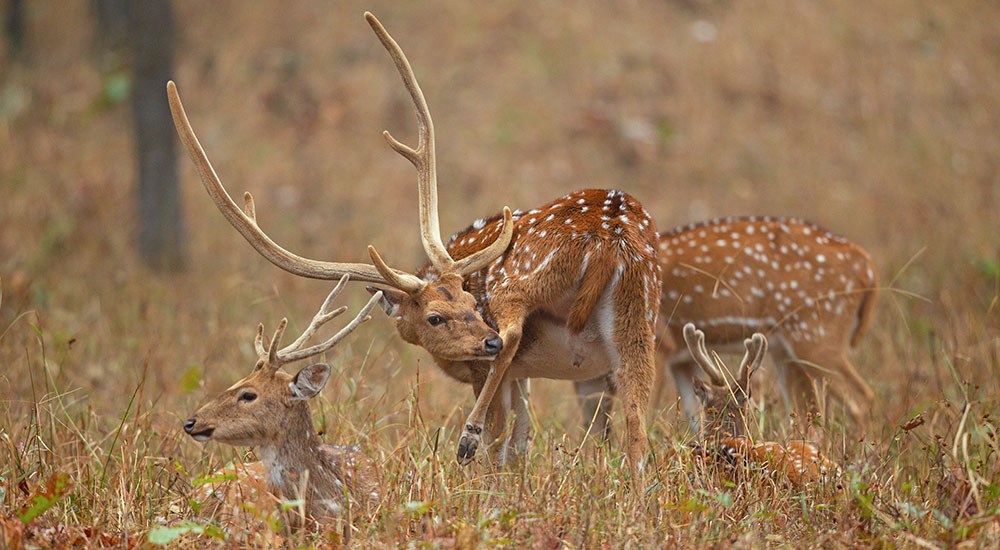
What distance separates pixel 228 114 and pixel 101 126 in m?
1.60

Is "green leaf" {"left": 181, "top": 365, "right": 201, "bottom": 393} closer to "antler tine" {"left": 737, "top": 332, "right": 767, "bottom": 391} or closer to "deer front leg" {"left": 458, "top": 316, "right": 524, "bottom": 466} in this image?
"deer front leg" {"left": 458, "top": 316, "right": 524, "bottom": 466}

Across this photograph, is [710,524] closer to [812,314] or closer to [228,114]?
[812,314]

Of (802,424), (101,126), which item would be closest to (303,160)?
(101,126)

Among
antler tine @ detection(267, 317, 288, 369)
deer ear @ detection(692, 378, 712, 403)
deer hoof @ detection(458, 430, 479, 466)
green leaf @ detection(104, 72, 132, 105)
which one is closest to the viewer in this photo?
antler tine @ detection(267, 317, 288, 369)

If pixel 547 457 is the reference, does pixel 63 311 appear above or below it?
below

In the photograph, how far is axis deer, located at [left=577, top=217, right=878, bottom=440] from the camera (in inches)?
274

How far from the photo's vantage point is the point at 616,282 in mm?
4770

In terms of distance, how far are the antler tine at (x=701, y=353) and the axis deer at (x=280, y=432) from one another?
58.1 inches

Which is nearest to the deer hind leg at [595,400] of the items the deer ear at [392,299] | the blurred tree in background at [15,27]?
the deer ear at [392,299]

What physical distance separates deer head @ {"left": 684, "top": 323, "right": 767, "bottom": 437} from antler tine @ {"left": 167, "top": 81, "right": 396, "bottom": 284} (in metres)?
1.47

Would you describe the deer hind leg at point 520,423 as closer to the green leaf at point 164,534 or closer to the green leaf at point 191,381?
the green leaf at point 164,534

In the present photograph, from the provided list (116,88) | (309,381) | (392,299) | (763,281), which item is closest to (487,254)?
(392,299)

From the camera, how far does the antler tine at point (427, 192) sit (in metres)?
5.05

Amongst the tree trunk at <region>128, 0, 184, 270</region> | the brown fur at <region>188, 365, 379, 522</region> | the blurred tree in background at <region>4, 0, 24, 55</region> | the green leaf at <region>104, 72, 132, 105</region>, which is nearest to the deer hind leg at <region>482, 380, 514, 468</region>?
the brown fur at <region>188, 365, 379, 522</region>
